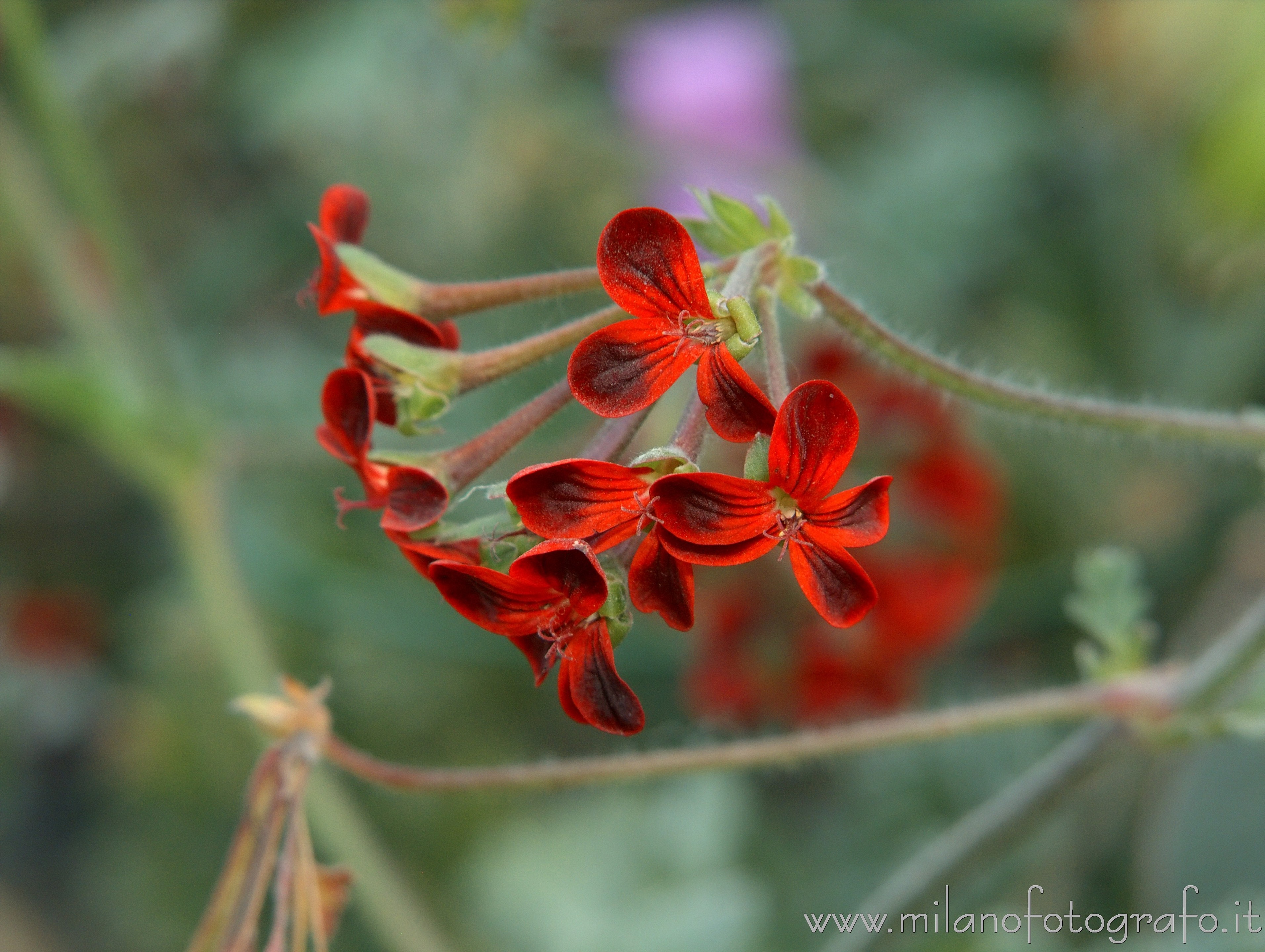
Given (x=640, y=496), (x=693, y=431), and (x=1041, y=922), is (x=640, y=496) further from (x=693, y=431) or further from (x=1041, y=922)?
(x=1041, y=922)

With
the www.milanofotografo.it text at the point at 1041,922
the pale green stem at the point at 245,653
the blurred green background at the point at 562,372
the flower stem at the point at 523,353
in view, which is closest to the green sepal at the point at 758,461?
the flower stem at the point at 523,353

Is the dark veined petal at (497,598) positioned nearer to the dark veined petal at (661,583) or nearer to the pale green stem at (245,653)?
the dark veined petal at (661,583)

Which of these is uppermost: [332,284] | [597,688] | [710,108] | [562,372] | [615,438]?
[710,108]

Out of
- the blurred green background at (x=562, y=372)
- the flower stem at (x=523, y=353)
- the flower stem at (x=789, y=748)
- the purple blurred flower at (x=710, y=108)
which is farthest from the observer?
the purple blurred flower at (x=710, y=108)

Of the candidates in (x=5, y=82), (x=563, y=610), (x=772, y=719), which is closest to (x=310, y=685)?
(x=772, y=719)

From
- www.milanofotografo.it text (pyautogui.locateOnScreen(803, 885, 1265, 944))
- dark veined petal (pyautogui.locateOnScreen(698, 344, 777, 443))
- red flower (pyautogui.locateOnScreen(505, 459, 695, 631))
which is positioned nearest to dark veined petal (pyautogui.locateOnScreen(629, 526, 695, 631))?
red flower (pyautogui.locateOnScreen(505, 459, 695, 631))

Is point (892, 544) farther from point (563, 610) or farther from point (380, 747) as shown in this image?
point (563, 610)

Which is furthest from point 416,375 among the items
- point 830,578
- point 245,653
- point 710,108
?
point 710,108
